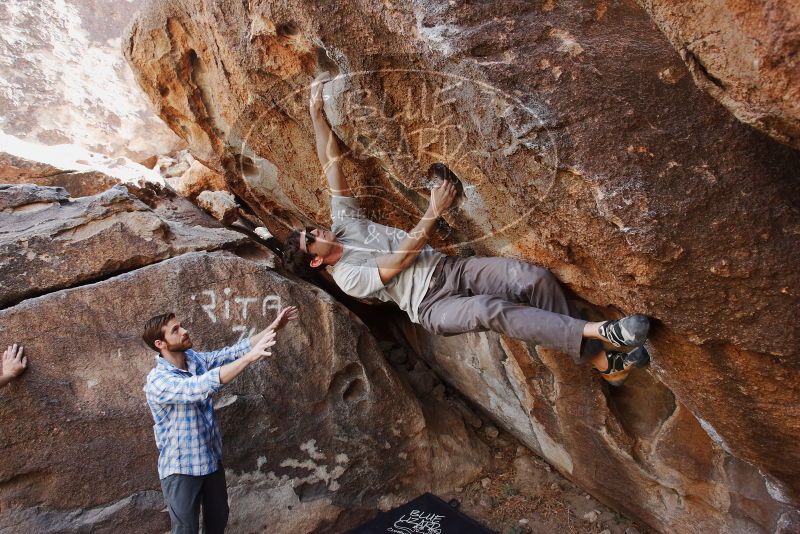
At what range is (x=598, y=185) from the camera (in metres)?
2.10

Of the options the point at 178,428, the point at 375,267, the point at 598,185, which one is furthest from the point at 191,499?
the point at 598,185

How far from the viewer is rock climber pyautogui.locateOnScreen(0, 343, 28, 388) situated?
3.00m

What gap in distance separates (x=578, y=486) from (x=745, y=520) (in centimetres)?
127

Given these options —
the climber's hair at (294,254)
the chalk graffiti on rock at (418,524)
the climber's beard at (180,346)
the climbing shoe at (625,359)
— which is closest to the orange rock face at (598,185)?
the climbing shoe at (625,359)

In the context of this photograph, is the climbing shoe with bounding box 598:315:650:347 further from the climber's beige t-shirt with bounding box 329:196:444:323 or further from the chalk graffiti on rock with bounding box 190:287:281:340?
the chalk graffiti on rock with bounding box 190:287:281:340

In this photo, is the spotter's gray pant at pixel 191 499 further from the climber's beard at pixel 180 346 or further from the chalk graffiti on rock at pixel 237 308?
the chalk graffiti on rock at pixel 237 308

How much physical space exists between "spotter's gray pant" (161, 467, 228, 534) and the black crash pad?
1.12 metres

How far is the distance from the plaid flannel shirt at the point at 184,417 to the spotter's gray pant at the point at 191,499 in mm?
50

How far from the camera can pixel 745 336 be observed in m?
2.12

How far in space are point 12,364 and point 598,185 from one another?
121 inches

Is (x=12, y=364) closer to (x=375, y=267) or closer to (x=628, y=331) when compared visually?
(x=375, y=267)

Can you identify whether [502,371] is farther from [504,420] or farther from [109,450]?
[109,450]

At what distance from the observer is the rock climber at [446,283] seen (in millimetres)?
2400

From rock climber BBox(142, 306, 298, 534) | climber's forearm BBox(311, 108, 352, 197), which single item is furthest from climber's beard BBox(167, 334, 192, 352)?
climber's forearm BBox(311, 108, 352, 197)
